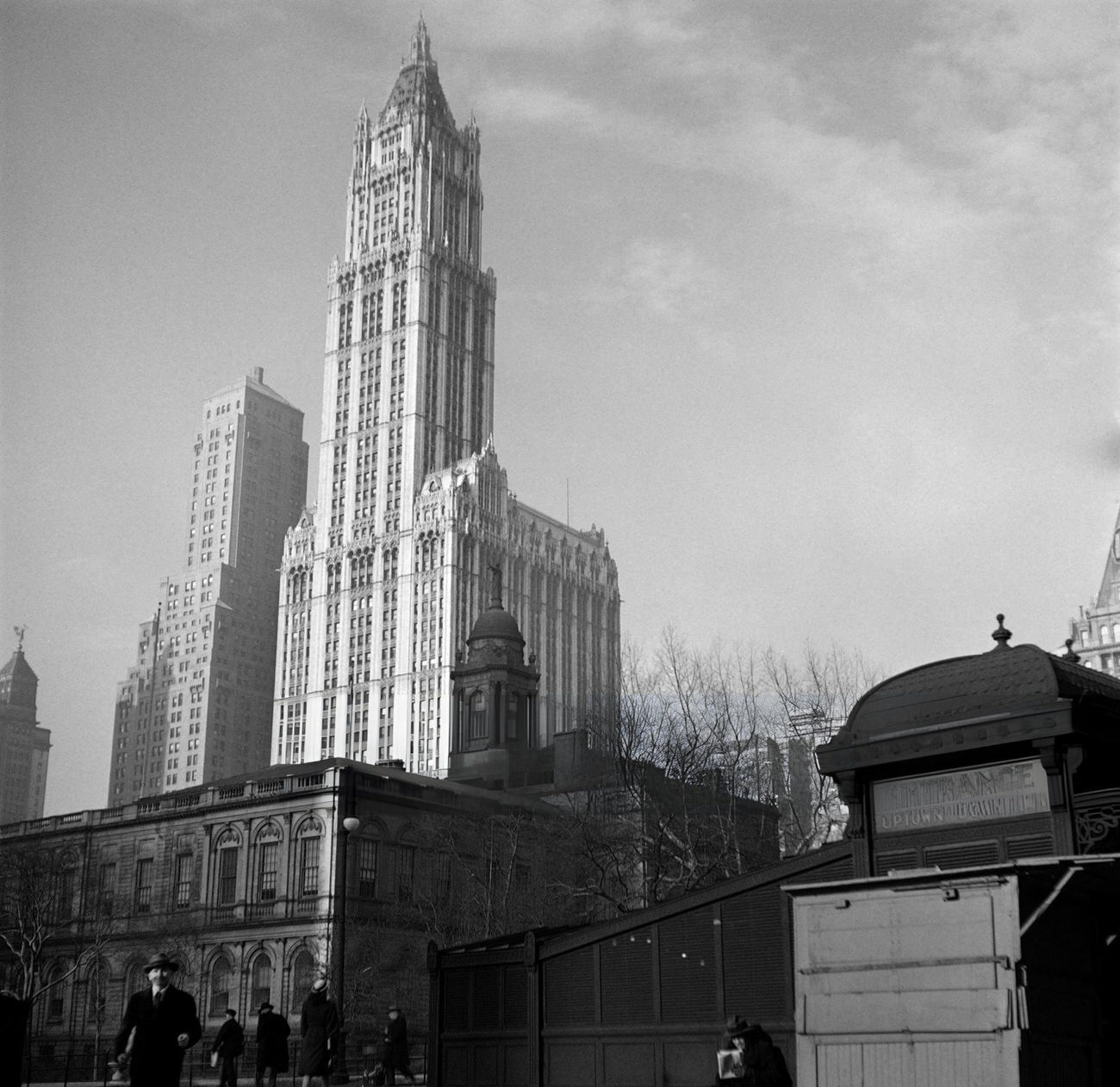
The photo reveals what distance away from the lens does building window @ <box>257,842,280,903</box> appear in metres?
73.3

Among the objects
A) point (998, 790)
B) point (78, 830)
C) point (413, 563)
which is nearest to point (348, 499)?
point (413, 563)

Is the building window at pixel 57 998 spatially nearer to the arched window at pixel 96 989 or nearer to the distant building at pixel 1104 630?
the arched window at pixel 96 989

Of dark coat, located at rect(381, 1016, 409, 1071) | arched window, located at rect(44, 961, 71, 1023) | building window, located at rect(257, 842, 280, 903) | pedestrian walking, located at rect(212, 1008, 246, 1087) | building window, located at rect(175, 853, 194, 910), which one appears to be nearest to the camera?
pedestrian walking, located at rect(212, 1008, 246, 1087)

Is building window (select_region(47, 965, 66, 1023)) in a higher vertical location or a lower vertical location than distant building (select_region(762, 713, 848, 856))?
lower

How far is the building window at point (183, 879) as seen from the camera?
249 ft

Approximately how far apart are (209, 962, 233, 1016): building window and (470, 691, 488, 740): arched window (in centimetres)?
3269

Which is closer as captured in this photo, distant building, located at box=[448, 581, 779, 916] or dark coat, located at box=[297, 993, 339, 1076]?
dark coat, located at box=[297, 993, 339, 1076]

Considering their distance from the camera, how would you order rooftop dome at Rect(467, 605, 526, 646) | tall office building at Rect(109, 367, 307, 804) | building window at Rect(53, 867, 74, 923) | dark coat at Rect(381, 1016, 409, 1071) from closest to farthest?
1. dark coat at Rect(381, 1016, 409, 1071)
2. building window at Rect(53, 867, 74, 923)
3. rooftop dome at Rect(467, 605, 526, 646)
4. tall office building at Rect(109, 367, 307, 804)

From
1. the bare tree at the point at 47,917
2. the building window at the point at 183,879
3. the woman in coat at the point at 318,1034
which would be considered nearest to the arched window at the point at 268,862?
the building window at the point at 183,879

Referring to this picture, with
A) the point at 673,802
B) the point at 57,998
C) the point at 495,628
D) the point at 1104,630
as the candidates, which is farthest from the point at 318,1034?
the point at 1104,630

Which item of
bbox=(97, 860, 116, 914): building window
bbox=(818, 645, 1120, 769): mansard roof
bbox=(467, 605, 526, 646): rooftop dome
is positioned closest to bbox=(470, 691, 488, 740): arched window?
bbox=(467, 605, 526, 646): rooftop dome

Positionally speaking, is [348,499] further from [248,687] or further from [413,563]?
[248,687]

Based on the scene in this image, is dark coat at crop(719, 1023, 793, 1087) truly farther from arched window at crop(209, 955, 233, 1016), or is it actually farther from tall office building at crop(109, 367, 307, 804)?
tall office building at crop(109, 367, 307, 804)

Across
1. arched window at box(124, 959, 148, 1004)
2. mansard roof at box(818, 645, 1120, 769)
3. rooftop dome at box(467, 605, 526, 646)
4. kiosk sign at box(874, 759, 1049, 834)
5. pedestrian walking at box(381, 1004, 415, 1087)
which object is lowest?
pedestrian walking at box(381, 1004, 415, 1087)
